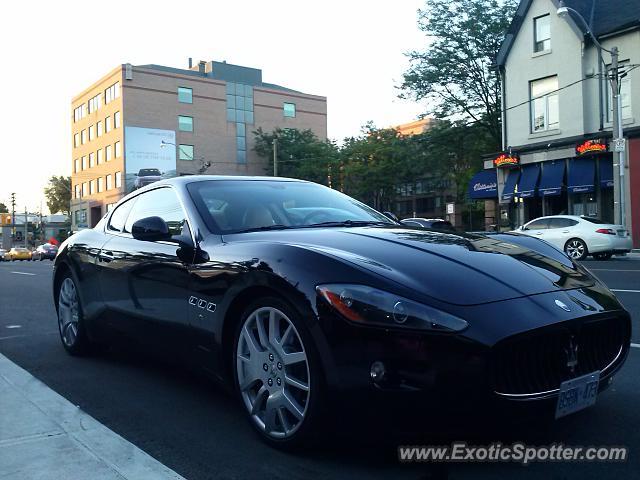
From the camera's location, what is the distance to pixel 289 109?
67.2 m

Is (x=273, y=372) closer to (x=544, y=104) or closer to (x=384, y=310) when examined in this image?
(x=384, y=310)

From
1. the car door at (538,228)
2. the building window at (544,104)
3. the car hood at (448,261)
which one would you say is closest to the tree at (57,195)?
the building window at (544,104)

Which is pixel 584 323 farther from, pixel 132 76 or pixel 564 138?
pixel 132 76

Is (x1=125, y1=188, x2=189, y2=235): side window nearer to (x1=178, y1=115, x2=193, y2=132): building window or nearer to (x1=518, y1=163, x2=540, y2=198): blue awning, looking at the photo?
(x1=518, y1=163, x2=540, y2=198): blue awning

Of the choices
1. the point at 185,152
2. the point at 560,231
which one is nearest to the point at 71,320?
the point at 560,231

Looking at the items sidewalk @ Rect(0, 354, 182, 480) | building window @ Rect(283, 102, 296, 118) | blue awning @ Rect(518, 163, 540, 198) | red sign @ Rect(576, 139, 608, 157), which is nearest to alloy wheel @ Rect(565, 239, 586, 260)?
red sign @ Rect(576, 139, 608, 157)

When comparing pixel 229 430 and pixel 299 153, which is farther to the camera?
pixel 299 153

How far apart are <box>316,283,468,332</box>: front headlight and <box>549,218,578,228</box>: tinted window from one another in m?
17.5

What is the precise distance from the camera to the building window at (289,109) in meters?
66.7

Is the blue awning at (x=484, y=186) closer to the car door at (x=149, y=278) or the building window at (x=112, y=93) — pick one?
the car door at (x=149, y=278)

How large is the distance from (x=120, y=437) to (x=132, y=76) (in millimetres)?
59003

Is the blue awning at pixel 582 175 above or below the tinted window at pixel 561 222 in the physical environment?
above

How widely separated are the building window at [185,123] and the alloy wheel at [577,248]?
47.9m

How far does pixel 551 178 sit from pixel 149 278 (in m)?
24.6
